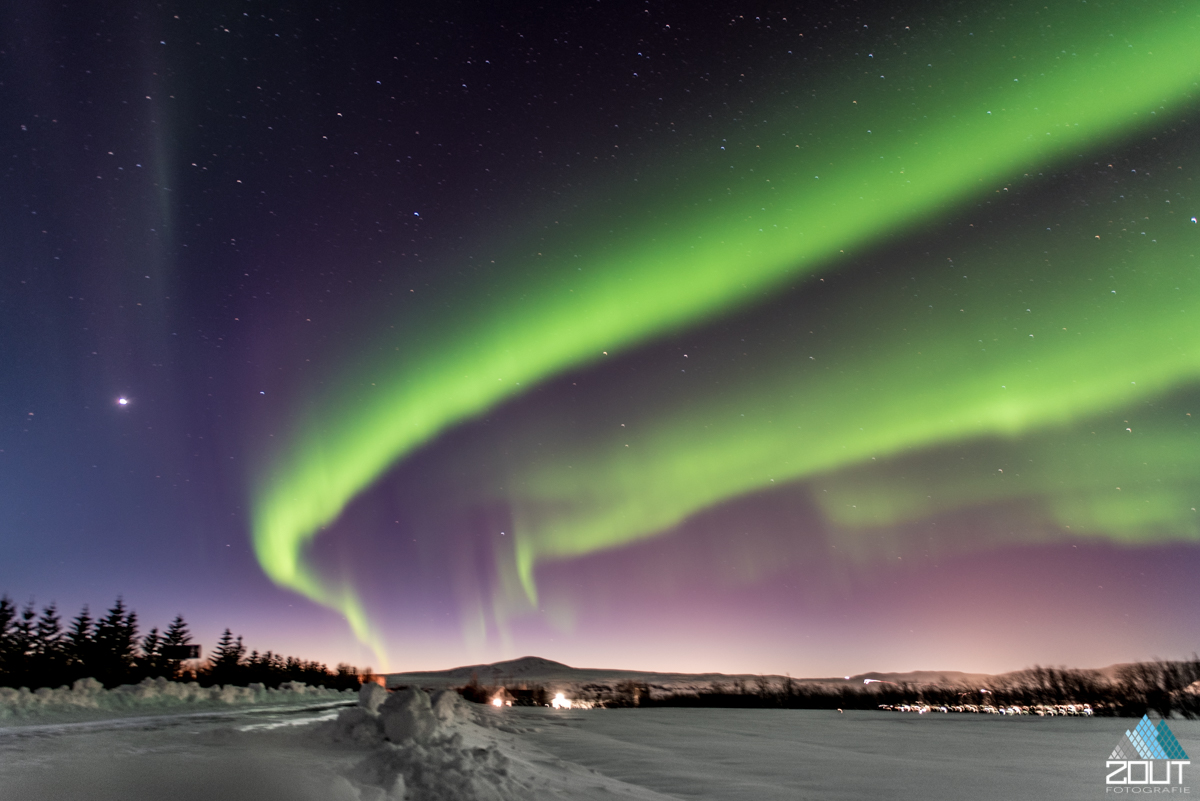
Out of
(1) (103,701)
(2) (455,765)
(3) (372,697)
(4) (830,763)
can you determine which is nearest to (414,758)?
(2) (455,765)

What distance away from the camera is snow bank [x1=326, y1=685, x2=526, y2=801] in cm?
792

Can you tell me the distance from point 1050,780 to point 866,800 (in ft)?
19.0

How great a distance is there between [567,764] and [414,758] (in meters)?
4.79

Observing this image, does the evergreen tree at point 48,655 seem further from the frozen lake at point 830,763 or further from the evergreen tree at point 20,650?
the frozen lake at point 830,763

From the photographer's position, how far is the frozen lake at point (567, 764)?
6.05 metres

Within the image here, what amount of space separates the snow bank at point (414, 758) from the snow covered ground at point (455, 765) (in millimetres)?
25

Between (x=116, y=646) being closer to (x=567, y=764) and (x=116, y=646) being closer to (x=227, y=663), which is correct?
(x=227, y=663)

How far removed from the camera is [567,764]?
12758mm

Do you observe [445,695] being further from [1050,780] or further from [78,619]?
[78,619]

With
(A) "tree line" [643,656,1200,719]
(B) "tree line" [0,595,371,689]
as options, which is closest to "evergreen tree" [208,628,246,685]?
(B) "tree line" [0,595,371,689]

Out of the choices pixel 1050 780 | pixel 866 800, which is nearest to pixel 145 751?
pixel 866 800

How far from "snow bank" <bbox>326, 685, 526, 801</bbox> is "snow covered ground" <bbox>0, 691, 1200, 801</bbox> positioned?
3cm

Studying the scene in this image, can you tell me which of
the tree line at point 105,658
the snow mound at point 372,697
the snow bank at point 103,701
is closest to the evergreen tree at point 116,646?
the tree line at point 105,658

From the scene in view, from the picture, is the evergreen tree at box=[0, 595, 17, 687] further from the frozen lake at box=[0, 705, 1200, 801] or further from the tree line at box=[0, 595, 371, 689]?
the frozen lake at box=[0, 705, 1200, 801]
